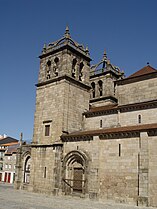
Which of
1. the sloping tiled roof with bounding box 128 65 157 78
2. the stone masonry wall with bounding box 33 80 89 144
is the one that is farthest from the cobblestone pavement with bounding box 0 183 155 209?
the sloping tiled roof with bounding box 128 65 157 78

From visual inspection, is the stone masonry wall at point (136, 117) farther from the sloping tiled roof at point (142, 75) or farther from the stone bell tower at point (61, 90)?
the stone bell tower at point (61, 90)

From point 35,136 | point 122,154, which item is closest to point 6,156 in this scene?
point 35,136

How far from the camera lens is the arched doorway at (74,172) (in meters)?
18.5

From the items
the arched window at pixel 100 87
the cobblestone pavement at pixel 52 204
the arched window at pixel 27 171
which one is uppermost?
the arched window at pixel 100 87

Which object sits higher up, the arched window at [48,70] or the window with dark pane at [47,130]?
the arched window at [48,70]

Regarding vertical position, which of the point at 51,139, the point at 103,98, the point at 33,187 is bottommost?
the point at 33,187

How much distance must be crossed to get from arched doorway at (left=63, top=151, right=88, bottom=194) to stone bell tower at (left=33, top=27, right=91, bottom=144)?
2262 mm

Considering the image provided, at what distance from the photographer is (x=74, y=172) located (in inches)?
768

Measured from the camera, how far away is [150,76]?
770 inches

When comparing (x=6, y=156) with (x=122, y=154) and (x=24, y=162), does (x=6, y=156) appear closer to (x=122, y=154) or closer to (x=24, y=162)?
(x=24, y=162)

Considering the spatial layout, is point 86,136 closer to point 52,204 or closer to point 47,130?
point 47,130

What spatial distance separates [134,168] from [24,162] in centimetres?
1315

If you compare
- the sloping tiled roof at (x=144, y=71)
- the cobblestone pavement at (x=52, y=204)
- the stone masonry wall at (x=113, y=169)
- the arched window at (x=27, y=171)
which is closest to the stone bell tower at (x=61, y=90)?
the arched window at (x=27, y=171)

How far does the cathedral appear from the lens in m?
15.6
